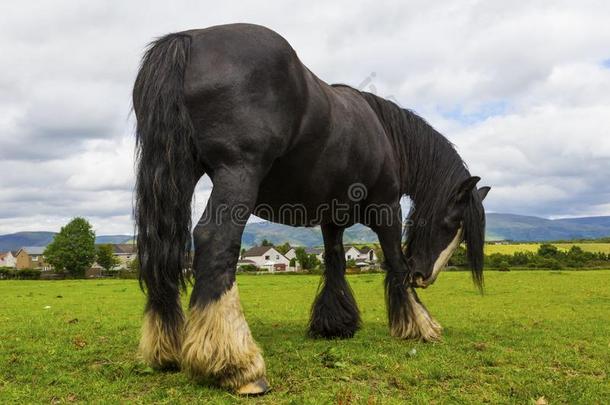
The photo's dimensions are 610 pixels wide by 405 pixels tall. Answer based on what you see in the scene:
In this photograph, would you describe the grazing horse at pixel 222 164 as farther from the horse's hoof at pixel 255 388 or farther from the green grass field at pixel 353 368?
the green grass field at pixel 353 368

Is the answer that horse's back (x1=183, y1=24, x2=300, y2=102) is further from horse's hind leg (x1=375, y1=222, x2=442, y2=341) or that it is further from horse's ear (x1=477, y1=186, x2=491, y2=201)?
horse's ear (x1=477, y1=186, x2=491, y2=201)

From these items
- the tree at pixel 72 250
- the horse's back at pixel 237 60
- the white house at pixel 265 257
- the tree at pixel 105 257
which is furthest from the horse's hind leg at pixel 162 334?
the white house at pixel 265 257

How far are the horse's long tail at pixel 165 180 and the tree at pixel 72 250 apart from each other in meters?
70.7

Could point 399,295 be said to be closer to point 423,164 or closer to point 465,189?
point 465,189

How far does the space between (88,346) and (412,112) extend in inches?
214

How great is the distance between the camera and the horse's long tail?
4.03 metres

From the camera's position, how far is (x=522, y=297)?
15.3 metres

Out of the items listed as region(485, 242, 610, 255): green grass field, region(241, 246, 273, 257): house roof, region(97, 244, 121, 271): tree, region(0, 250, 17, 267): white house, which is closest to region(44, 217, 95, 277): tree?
region(97, 244, 121, 271): tree

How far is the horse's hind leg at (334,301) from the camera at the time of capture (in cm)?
658

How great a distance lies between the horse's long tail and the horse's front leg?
0.66 ft

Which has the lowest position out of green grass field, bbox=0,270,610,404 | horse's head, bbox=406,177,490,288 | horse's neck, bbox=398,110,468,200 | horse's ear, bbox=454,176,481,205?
green grass field, bbox=0,270,610,404

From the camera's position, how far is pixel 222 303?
387 cm

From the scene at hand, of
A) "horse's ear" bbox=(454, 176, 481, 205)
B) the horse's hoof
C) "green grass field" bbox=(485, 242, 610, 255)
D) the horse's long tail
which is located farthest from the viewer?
"green grass field" bbox=(485, 242, 610, 255)

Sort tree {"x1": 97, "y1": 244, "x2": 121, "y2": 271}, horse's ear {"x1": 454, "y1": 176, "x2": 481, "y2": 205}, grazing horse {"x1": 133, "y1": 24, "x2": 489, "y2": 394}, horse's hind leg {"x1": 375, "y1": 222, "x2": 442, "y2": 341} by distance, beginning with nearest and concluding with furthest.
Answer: grazing horse {"x1": 133, "y1": 24, "x2": 489, "y2": 394} < horse's ear {"x1": 454, "y1": 176, "x2": 481, "y2": 205} < horse's hind leg {"x1": 375, "y1": 222, "x2": 442, "y2": 341} < tree {"x1": 97, "y1": 244, "x2": 121, "y2": 271}
